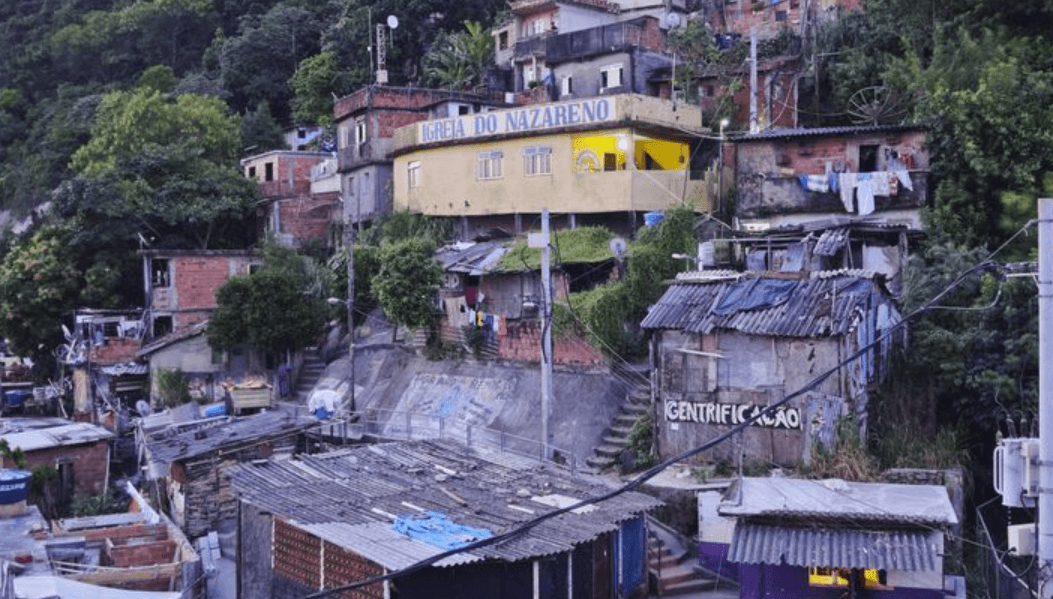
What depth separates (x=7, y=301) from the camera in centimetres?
3706

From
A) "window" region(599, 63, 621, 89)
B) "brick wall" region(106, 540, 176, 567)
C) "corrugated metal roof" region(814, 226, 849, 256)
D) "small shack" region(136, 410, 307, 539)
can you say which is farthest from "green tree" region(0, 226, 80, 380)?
"corrugated metal roof" region(814, 226, 849, 256)

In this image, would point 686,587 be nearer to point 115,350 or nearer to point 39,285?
point 115,350

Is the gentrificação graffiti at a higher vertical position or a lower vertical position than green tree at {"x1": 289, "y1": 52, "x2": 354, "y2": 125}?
lower

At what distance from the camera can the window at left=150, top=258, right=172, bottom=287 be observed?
3606 centimetres

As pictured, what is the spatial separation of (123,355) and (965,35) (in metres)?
26.1

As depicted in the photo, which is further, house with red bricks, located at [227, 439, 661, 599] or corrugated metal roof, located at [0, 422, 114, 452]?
corrugated metal roof, located at [0, 422, 114, 452]

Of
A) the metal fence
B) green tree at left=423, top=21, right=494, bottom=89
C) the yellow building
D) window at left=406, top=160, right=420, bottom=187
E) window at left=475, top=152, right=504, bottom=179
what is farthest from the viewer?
green tree at left=423, top=21, right=494, bottom=89

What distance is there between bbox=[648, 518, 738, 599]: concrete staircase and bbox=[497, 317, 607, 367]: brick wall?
6.52 meters

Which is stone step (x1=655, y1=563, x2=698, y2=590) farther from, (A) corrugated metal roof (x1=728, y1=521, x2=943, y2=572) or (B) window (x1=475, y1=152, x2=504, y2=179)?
(B) window (x1=475, y1=152, x2=504, y2=179)

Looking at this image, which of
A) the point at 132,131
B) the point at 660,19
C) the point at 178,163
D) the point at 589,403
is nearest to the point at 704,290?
the point at 589,403

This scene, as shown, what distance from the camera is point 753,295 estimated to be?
20578mm

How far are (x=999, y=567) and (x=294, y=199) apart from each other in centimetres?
3095

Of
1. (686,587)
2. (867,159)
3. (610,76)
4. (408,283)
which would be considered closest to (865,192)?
(867,159)

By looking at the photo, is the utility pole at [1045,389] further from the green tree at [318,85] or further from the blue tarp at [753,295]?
the green tree at [318,85]
